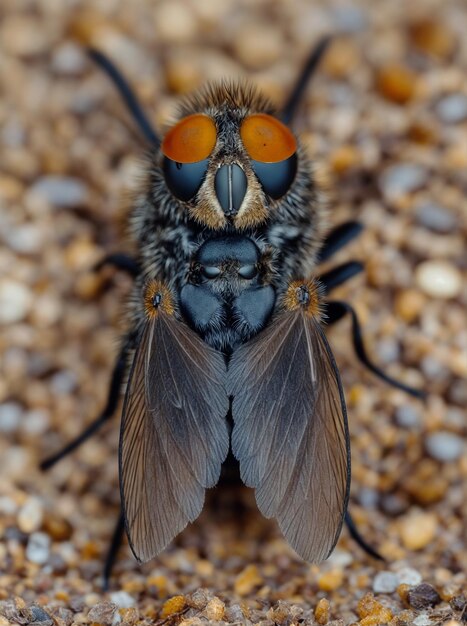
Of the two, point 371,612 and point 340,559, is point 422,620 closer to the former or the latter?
point 371,612

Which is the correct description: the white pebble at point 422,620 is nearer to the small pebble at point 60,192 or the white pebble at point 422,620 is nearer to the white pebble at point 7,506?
the white pebble at point 7,506

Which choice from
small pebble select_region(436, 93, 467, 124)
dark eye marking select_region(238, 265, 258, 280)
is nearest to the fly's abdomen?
dark eye marking select_region(238, 265, 258, 280)

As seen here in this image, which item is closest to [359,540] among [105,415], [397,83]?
[105,415]

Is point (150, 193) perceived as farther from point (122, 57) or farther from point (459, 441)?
point (459, 441)

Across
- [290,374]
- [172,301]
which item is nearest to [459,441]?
[290,374]

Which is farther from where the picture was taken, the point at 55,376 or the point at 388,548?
the point at 55,376

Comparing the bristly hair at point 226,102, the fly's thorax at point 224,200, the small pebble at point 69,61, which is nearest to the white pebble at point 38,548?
the fly's thorax at point 224,200
